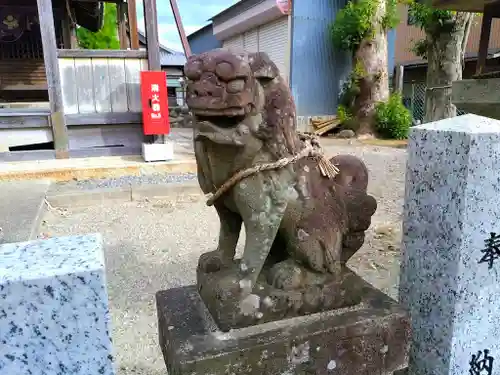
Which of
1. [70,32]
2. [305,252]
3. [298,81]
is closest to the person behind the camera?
[305,252]

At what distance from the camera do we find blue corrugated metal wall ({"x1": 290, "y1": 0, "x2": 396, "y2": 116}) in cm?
1005

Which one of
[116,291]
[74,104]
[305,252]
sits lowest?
[116,291]

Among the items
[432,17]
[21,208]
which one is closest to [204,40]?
[432,17]

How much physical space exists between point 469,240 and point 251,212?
772 mm

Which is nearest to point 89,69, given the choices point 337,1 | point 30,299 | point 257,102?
point 257,102

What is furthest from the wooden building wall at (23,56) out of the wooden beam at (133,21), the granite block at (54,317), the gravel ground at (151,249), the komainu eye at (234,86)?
the granite block at (54,317)

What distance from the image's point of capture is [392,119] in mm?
9289

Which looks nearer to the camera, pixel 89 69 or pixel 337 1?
pixel 89 69

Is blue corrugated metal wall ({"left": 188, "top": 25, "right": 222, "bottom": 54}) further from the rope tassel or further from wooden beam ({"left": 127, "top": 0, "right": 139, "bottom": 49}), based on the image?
the rope tassel

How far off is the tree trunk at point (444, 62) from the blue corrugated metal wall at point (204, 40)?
27.9 feet

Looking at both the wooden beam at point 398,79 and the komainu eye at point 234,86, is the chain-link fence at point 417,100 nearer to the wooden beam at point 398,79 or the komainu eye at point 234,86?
the wooden beam at point 398,79

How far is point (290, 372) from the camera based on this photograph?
1.32 meters

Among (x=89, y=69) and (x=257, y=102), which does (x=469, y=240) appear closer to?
(x=257, y=102)

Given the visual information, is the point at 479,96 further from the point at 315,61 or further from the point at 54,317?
the point at 315,61
